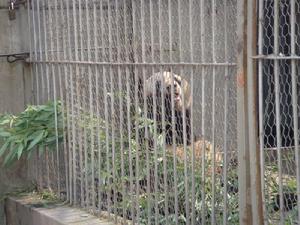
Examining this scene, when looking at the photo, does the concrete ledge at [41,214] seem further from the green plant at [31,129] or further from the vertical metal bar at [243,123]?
the vertical metal bar at [243,123]

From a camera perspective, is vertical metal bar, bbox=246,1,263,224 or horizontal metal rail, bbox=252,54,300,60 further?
vertical metal bar, bbox=246,1,263,224

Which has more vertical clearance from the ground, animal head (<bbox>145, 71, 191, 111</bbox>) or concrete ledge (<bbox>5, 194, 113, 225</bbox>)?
animal head (<bbox>145, 71, 191, 111</bbox>)

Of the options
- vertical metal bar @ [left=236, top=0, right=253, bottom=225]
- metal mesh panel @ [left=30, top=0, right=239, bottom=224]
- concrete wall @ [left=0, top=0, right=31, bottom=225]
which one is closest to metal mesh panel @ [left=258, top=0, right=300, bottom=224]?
vertical metal bar @ [left=236, top=0, right=253, bottom=225]

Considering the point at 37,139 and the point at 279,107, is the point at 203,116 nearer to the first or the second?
the point at 279,107

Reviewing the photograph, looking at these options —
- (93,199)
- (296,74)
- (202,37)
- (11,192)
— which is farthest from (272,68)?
(11,192)

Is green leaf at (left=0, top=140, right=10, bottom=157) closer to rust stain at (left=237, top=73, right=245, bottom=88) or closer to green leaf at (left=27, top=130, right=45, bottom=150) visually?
green leaf at (left=27, top=130, right=45, bottom=150)

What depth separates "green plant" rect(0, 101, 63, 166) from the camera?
5.97m

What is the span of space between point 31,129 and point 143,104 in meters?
1.53

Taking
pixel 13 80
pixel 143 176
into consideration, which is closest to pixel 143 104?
pixel 143 176

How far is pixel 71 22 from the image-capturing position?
5789 millimetres

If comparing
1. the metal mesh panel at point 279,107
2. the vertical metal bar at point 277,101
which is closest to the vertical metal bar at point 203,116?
the metal mesh panel at point 279,107

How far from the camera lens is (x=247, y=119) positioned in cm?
403

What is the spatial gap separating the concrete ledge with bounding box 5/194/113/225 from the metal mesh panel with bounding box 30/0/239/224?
4.8 inches

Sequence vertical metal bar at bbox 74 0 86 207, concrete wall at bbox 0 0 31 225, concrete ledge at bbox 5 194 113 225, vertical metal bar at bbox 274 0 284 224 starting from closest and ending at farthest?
vertical metal bar at bbox 274 0 284 224, concrete ledge at bbox 5 194 113 225, vertical metal bar at bbox 74 0 86 207, concrete wall at bbox 0 0 31 225
